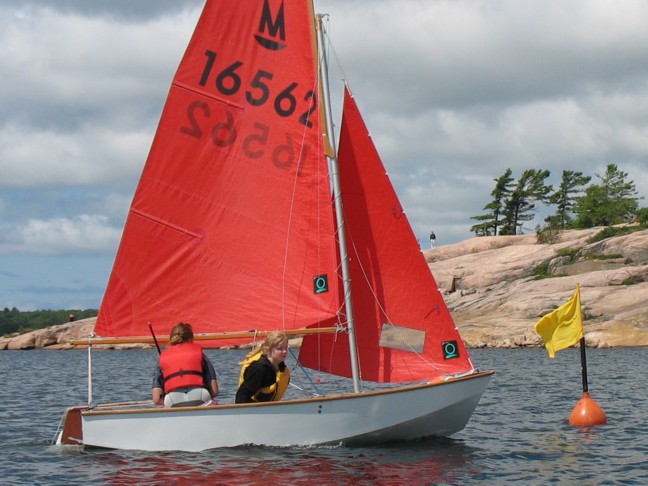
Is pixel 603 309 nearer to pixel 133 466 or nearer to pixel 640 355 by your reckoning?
pixel 640 355

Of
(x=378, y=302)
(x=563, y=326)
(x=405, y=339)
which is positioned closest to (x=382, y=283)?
(x=378, y=302)

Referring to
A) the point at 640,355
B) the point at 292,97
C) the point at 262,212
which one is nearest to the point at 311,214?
the point at 262,212

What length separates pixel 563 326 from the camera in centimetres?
1917

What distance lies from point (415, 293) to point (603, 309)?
39.0 m

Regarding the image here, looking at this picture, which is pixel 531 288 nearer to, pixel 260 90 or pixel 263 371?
pixel 260 90

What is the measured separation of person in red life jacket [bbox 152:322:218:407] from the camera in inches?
593

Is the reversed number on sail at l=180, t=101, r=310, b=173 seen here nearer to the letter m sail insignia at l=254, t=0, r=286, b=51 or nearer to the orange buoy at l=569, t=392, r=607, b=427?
the letter m sail insignia at l=254, t=0, r=286, b=51

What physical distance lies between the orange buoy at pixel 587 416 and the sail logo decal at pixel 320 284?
663 cm

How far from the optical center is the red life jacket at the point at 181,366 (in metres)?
15.0

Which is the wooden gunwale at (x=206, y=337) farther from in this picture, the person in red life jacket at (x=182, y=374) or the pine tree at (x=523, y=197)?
the pine tree at (x=523, y=197)

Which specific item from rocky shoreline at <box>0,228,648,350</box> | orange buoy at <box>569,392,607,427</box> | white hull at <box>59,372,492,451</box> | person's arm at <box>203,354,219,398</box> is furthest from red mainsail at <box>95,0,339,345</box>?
rocky shoreline at <box>0,228,648,350</box>

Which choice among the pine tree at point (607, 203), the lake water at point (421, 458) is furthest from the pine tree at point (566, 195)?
the lake water at point (421, 458)

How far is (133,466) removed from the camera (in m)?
14.6

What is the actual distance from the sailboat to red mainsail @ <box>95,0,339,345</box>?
0.02 m
